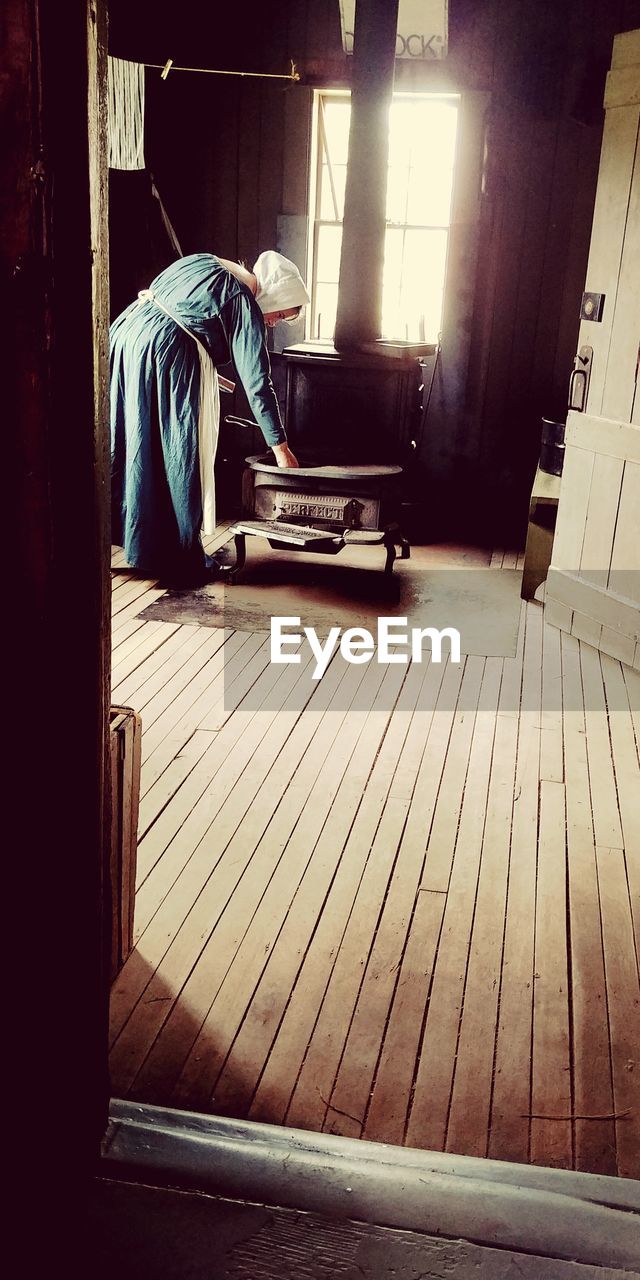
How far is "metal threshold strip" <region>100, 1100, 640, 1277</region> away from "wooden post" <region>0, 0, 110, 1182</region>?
0.54 feet

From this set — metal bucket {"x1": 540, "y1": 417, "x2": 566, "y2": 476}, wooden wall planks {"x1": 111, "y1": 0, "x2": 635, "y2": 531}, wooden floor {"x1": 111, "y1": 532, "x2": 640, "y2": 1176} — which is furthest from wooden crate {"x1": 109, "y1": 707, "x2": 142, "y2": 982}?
wooden wall planks {"x1": 111, "y1": 0, "x2": 635, "y2": 531}

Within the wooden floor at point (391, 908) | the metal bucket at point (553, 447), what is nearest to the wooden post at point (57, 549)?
the wooden floor at point (391, 908)

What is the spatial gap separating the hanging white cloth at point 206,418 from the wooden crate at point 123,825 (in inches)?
117

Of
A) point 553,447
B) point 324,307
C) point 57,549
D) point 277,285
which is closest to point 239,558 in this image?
point 277,285

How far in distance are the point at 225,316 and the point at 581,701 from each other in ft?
8.17

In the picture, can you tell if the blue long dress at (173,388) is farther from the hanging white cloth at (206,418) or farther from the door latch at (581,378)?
the door latch at (581,378)

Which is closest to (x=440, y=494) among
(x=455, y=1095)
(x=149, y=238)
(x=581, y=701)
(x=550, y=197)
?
(x=550, y=197)

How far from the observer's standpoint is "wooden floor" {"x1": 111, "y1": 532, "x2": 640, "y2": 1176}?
6.70 ft

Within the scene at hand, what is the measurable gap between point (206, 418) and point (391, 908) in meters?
3.06

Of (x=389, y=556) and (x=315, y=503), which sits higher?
(x=315, y=503)

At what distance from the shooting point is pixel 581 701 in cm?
407

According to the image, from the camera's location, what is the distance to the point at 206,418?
507 centimetres

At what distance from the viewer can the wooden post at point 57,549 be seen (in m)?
1.19

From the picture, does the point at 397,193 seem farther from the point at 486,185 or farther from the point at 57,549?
the point at 57,549
